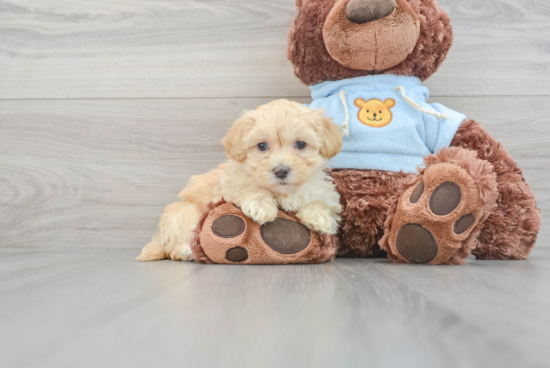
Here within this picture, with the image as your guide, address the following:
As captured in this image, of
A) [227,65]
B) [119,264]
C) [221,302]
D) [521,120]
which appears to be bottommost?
[119,264]

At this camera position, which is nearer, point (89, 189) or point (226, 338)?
point (226, 338)

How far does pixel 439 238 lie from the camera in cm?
73

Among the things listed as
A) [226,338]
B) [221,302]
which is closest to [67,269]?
[221,302]

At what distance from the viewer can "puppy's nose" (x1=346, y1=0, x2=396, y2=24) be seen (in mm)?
840

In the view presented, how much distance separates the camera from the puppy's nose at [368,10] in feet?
2.76

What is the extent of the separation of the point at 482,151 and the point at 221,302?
2.30 feet

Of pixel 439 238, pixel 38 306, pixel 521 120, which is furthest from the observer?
pixel 521 120

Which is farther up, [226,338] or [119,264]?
[226,338]

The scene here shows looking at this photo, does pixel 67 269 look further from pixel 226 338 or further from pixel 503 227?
pixel 503 227

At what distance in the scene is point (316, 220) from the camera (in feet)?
2.70

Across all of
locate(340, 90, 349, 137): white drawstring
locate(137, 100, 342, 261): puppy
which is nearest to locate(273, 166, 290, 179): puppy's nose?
locate(137, 100, 342, 261): puppy

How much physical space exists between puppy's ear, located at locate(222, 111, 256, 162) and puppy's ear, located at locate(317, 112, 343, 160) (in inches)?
5.3

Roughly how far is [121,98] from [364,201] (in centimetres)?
80

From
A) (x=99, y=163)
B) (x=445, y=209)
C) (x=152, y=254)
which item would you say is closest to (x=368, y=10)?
(x=445, y=209)
